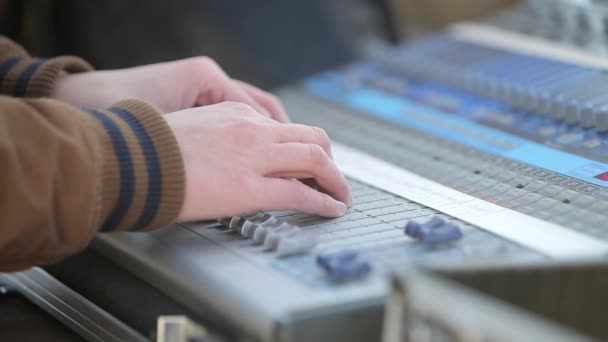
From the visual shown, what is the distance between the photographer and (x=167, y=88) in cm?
109

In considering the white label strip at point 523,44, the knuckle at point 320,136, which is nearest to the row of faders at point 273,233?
the knuckle at point 320,136

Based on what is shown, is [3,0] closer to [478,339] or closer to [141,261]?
[141,261]

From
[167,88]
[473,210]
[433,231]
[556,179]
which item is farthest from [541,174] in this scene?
[167,88]

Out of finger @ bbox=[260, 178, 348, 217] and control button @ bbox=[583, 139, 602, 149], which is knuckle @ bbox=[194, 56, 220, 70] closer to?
finger @ bbox=[260, 178, 348, 217]

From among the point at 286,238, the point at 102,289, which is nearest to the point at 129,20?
the point at 102,289

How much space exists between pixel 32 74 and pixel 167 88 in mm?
190

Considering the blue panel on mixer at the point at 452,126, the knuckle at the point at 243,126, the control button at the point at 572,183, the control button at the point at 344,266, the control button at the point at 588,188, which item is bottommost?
the blue panel on mixer at the point at 452,126

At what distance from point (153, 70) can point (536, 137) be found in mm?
519

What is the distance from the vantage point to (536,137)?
43.7 inches

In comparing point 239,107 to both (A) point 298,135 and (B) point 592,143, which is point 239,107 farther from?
(B) point 592,143

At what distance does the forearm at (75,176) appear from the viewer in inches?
28.6

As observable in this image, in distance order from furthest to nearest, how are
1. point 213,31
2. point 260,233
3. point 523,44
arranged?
→ point 213,31, point 523,44, point 260,233

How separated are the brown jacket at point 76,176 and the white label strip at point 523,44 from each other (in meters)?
0.77

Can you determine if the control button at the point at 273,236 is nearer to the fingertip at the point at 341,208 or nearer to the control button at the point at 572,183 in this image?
the fingertip at the point at 341,208
